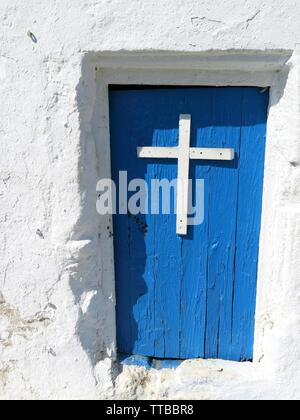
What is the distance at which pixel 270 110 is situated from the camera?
2.05 meters

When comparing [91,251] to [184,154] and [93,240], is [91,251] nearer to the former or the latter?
[93,240]

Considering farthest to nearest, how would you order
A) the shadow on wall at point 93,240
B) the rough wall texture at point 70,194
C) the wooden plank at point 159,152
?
the wooden plank at point 159,152 → the shadow on wall at point 93,240 → the rough wall texture at point 70,194

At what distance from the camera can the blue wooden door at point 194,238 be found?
210cm

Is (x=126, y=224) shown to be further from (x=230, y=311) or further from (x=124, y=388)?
(x=124, y=388)

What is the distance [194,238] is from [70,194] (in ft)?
2.29

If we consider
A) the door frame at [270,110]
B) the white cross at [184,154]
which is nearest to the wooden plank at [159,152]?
the white cross at [184,154]

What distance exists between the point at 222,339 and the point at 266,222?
0.72m

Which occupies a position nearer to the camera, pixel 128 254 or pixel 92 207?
pixel 92 207

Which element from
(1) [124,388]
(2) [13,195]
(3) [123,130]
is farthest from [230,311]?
(2) [13,195]

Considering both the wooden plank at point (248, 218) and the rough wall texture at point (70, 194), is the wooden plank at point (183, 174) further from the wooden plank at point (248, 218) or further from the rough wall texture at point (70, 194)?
the rough wall texture at point (70, 194)

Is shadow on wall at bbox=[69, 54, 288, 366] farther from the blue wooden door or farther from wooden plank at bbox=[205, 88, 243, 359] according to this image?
wooden plank at bbox=[205, 88, 243, 359]

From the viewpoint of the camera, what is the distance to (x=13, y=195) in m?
2.11

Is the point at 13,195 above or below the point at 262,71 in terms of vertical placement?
below

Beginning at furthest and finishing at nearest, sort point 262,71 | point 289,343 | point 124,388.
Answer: point 124,388 < point 289,343 < point 262,71
